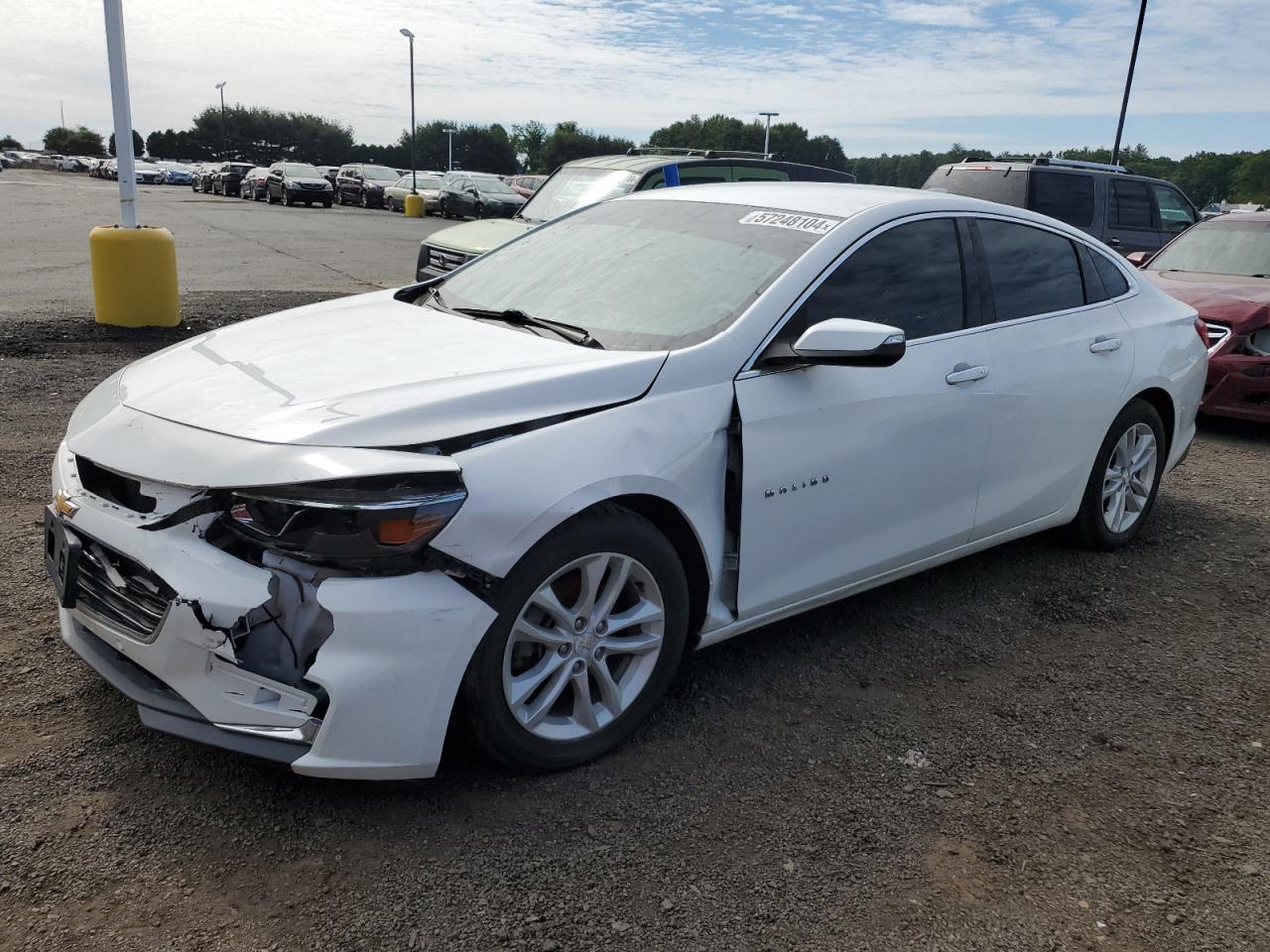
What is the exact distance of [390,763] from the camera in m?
2.58

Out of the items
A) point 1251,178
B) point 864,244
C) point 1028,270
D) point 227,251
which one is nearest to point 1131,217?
point 1028,270

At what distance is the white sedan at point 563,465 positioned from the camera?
252cm

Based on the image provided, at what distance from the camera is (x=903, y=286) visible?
3.77m

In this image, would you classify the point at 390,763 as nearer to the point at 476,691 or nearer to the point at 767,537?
the point at 476,691

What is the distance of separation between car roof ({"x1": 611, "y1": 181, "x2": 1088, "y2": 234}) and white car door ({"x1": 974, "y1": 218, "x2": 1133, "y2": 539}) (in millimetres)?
110

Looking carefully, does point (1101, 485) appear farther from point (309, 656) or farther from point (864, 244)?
point (309, 656)

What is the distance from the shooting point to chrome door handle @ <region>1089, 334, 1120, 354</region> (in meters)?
4.51

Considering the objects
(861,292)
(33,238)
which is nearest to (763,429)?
(861,292)

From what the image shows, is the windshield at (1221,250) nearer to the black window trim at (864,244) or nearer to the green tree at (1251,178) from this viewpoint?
the black window trim at (864,244)

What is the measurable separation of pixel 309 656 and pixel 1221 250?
8.98m

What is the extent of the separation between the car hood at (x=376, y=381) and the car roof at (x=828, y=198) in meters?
1.10

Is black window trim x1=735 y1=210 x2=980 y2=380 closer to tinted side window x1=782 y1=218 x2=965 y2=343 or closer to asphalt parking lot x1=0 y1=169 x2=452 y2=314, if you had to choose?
tinted side window x1=782 y1=218 x2=965 y2=343

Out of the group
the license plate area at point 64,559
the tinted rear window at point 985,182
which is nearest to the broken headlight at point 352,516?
the license plate area at point 64,559

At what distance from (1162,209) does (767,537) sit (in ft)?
38.7
